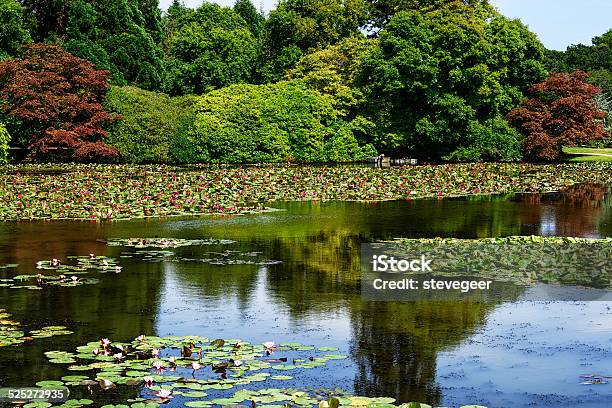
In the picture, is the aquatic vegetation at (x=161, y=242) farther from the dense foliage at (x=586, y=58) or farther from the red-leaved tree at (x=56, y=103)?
the dense foliage at (x=586, y=58)

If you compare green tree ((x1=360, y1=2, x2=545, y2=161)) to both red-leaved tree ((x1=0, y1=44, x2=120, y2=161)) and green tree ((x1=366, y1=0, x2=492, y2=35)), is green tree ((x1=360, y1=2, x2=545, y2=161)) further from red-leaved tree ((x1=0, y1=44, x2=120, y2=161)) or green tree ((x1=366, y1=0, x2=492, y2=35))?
red-leaved tree ((x1=0, y1=44, x2=120, y2=161))

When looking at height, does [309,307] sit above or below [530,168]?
below

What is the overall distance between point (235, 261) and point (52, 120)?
27.5 m

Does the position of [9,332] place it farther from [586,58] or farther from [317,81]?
[586,58]

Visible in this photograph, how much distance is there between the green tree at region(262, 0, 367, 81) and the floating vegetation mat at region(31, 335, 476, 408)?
126 ft

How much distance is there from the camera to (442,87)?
139ft

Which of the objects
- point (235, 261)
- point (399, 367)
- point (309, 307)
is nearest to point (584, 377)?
point (399, 367)

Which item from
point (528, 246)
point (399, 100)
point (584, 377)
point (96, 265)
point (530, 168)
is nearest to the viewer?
point (584, 377)

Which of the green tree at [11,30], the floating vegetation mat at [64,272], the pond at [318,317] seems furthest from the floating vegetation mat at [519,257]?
the green tree at [11,30]

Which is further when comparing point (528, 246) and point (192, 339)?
point (528, 246)

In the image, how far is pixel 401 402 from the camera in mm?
7227

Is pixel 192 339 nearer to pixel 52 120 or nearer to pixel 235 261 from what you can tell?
pixel 235 261

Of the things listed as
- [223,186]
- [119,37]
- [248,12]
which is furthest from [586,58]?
[223,186]

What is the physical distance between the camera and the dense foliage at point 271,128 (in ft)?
131
